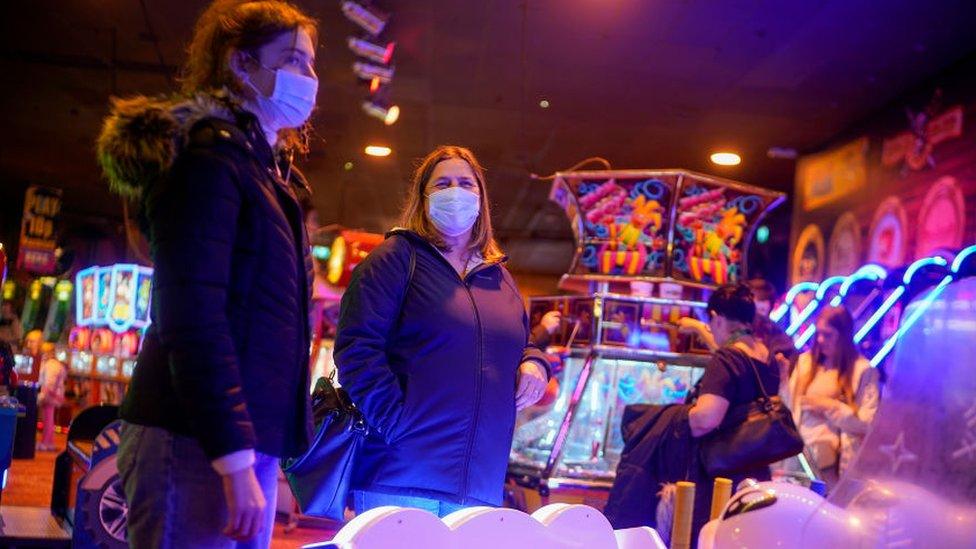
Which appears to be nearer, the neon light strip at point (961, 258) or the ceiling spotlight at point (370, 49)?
the neon light strip at point (961, 258)

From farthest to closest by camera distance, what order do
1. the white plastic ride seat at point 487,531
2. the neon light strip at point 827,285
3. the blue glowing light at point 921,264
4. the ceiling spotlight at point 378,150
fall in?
the ceiling spotlight at point 378,150 < the neon light strip at point 827,285 < the blue glowing light at point 921,264 < the white plastic ride seat at point 487,531

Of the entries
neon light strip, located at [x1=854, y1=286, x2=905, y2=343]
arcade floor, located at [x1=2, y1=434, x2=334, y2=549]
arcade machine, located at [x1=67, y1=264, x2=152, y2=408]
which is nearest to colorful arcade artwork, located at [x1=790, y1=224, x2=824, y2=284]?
neon light strip, located at [x1=854, y1=286, x2=905, y2=343]

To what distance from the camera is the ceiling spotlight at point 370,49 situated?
6.75 m

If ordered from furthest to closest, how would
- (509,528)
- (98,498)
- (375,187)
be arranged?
(375,187), (98,498), (509,528)

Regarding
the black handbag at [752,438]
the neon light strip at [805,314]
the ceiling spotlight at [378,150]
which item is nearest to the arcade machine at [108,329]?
the ceiling spotlight at [378,150]

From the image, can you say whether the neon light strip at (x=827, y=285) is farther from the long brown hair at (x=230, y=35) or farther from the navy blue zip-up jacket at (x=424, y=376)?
the long brown hair at (x=230, y=35)

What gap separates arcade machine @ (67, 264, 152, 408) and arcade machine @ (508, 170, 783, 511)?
9602mm

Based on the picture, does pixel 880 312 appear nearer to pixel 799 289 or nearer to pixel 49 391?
pixel 799 289

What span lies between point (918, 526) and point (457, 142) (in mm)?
9007

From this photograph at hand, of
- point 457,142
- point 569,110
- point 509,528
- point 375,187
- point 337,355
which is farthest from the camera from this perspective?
point 375,187

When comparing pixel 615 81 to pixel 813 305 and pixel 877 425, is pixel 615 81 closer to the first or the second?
pixel 813 305

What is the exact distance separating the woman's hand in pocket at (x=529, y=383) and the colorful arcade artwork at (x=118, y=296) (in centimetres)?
1163

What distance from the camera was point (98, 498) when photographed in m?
3.63

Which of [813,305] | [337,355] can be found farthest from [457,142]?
[337,355]
